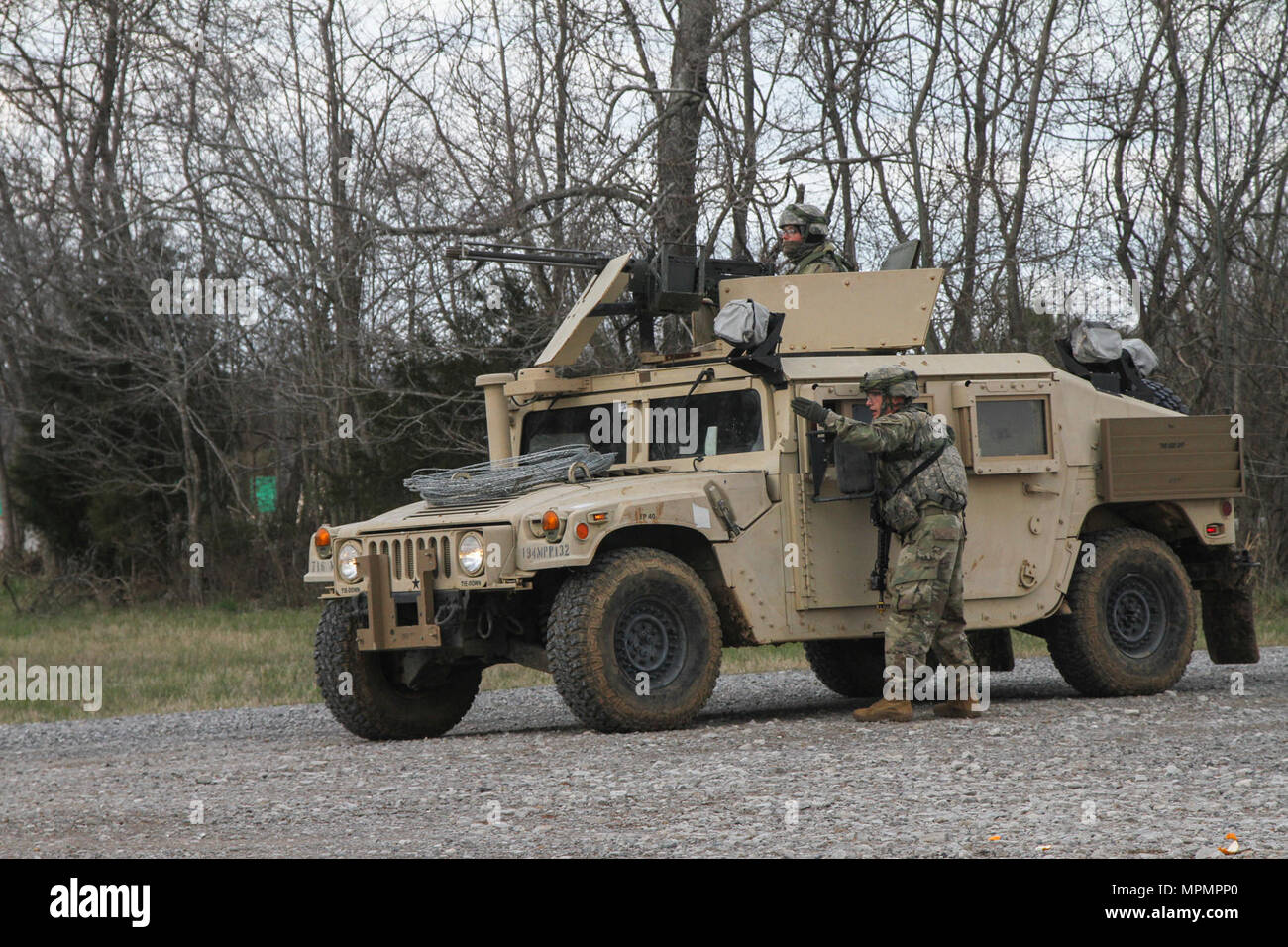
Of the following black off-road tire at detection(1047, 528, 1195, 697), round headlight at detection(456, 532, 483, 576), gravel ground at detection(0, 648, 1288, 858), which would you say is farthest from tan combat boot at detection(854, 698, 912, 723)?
round headlight at detection(456, 532, 483, 576)

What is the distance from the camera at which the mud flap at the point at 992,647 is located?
10.8 meters

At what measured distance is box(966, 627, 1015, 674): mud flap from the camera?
1080 cm

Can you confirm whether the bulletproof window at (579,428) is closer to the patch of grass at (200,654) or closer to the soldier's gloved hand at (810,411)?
the soldier's gloved hand at (810,411)

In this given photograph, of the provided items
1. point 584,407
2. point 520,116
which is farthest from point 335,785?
point 520,116

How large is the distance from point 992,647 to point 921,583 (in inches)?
81.6

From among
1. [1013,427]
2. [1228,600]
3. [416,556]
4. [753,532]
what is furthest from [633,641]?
[1228,600]

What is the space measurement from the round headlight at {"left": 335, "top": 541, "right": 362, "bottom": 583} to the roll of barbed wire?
0.42 m

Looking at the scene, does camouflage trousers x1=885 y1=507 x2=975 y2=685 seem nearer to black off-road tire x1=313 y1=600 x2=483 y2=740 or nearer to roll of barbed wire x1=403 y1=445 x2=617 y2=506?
roll of barbed wire x1=403 y1=445 x2=617 y2=506

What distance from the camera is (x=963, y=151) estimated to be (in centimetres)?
2045

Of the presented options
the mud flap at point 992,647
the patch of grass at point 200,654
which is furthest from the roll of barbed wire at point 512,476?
the patch of grass at point 200,654

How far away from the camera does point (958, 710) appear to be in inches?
369

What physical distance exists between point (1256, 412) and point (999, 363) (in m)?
10.7

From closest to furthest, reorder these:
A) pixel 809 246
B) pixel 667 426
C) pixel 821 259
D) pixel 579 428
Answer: pixel 667 426 → pixel 579 428 → pixel 821 259 → pixel 809 246

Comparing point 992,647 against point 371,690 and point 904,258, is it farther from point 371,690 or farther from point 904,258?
point 371,690
